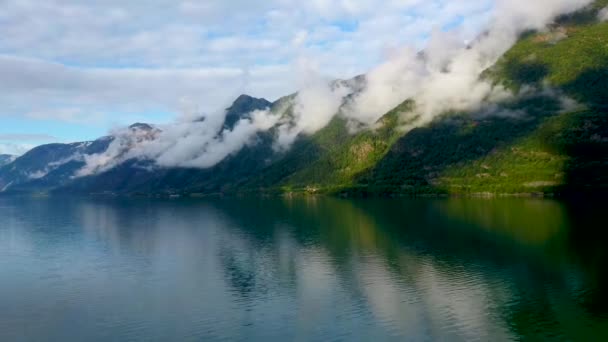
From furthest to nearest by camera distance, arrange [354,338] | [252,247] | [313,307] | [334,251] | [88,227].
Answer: [88,227]
[252,247]
[334,251]
[313,307]
[354,338]

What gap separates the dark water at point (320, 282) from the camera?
5559cm

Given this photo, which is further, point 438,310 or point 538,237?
point 538,237

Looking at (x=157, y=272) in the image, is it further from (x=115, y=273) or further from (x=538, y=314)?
(x=538, y=314)

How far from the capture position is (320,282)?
75.9 meters

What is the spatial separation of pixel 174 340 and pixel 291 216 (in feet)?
397

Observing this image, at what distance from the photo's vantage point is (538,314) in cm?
5847

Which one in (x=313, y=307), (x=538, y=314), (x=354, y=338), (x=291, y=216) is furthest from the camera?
(x=291, y=216)

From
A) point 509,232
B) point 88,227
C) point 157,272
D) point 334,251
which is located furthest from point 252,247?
point 88,227

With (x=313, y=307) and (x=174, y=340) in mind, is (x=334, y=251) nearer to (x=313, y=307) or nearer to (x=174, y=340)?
(x=313, y=307)

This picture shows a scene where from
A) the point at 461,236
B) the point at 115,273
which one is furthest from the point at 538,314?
the point at 115,273

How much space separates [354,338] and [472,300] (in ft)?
62.5

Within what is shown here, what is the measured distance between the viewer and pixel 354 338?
5178cm


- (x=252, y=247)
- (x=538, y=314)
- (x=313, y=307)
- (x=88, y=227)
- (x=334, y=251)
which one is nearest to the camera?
(x=538, y=314)

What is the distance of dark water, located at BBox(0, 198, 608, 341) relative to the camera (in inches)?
2189
